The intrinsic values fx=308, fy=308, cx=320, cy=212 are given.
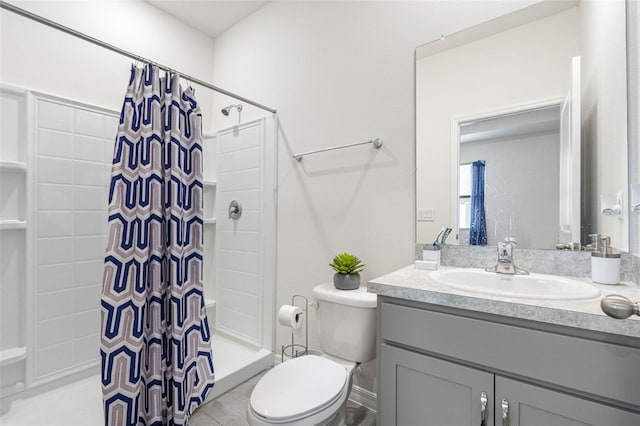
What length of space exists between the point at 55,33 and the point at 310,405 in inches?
100

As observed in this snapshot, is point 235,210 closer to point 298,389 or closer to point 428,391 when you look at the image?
point 298,389

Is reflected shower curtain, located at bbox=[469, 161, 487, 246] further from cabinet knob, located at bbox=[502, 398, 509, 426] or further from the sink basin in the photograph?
cabinet knob, located at bbox=[502, 398, 509, 426]

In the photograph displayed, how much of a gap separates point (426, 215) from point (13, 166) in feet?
7.38

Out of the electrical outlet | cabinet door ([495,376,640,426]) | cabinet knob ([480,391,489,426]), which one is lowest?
cabinet knob ([480,391,489,426])

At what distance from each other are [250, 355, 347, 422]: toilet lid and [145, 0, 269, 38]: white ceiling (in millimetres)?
2552

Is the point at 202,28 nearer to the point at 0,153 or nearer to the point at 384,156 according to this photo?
the point at 0,153

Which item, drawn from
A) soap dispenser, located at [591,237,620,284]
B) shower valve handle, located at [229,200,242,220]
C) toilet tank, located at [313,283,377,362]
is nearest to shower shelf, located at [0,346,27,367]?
shower valve handle, located at [229,200,242,220]

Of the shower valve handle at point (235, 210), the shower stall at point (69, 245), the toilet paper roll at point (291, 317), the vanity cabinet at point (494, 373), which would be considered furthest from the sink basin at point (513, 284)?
the shower valve handle at point (235, 210)

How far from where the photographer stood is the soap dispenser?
1.08 meters

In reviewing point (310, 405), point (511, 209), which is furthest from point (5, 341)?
point (511, 209)

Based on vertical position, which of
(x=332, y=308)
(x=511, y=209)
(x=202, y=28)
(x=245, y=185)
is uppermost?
(x=202, y=28)

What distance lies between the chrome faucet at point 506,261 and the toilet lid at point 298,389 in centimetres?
81

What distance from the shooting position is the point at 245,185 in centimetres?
246

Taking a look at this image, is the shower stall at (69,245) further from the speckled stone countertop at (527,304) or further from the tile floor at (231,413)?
the speckled stone countertop at (527,304)
